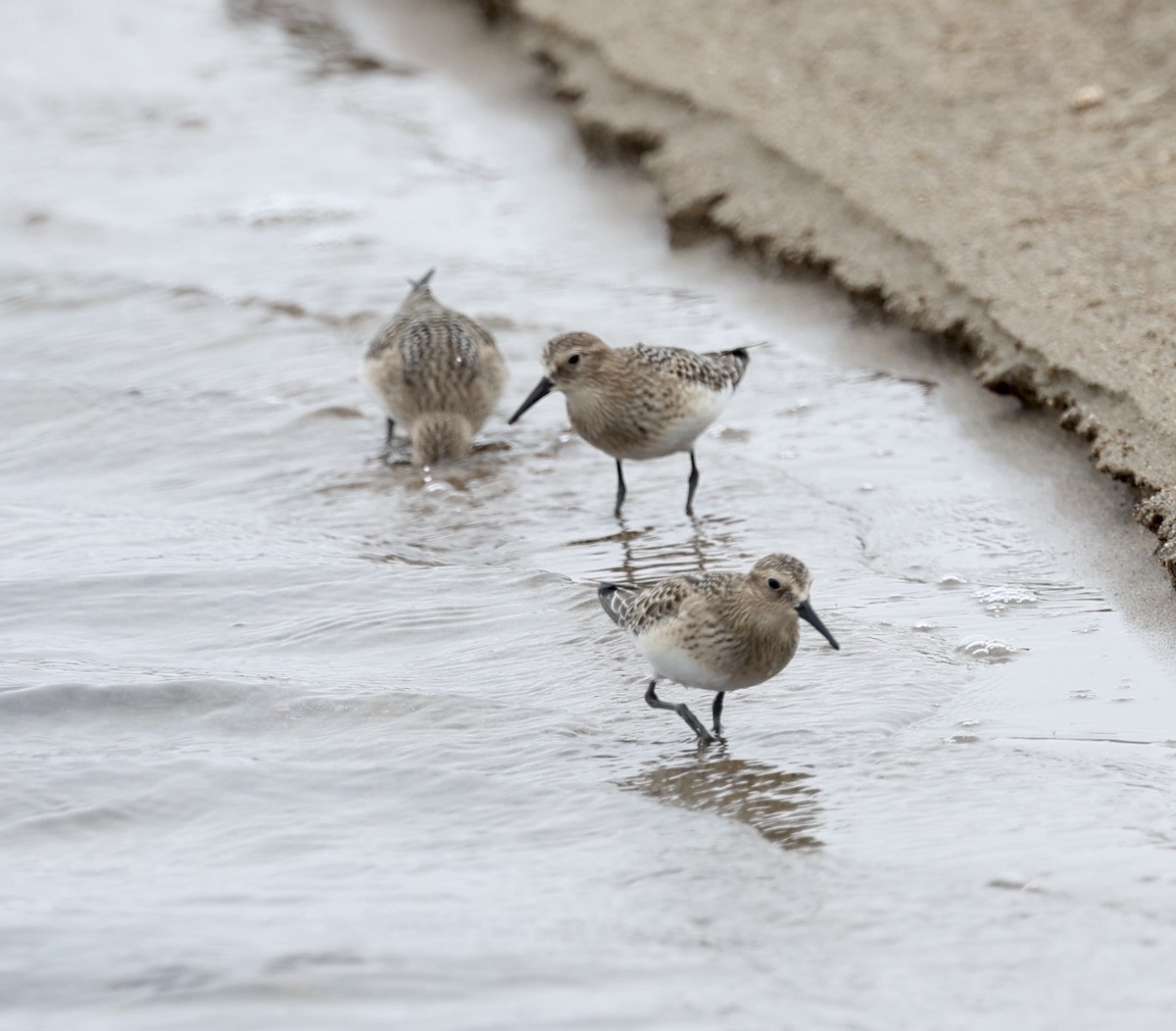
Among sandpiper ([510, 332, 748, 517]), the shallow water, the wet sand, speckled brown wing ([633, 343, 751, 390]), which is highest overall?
the wet sand

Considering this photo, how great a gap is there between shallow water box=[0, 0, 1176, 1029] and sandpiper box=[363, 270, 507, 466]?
0.65 feet

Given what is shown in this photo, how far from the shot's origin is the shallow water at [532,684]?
12.7ft

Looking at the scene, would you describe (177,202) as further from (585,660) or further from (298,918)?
(298,918)

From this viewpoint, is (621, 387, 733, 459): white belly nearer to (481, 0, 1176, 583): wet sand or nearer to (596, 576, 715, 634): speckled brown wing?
(481, 0, 1176, 583): wet sand

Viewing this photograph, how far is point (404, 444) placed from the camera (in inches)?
333

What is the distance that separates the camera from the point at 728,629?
5047 millimetres

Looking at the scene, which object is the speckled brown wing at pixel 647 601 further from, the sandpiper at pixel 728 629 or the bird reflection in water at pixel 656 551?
the bird reflection in water at pixel 656 551

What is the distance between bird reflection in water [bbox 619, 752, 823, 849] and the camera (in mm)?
4535

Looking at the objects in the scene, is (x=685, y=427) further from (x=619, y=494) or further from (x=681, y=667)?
(x=681, y=667)

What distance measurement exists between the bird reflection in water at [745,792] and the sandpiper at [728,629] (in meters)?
0.18

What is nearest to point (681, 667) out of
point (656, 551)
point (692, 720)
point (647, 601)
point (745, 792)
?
point (692, 720)

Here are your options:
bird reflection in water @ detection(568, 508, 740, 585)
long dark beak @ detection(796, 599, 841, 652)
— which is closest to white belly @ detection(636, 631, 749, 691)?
long dark beak @ detection(796, 599, 841, 652)

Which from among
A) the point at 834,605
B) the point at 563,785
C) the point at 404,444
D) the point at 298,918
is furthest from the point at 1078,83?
the point at 298,918

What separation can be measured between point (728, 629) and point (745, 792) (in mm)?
483
